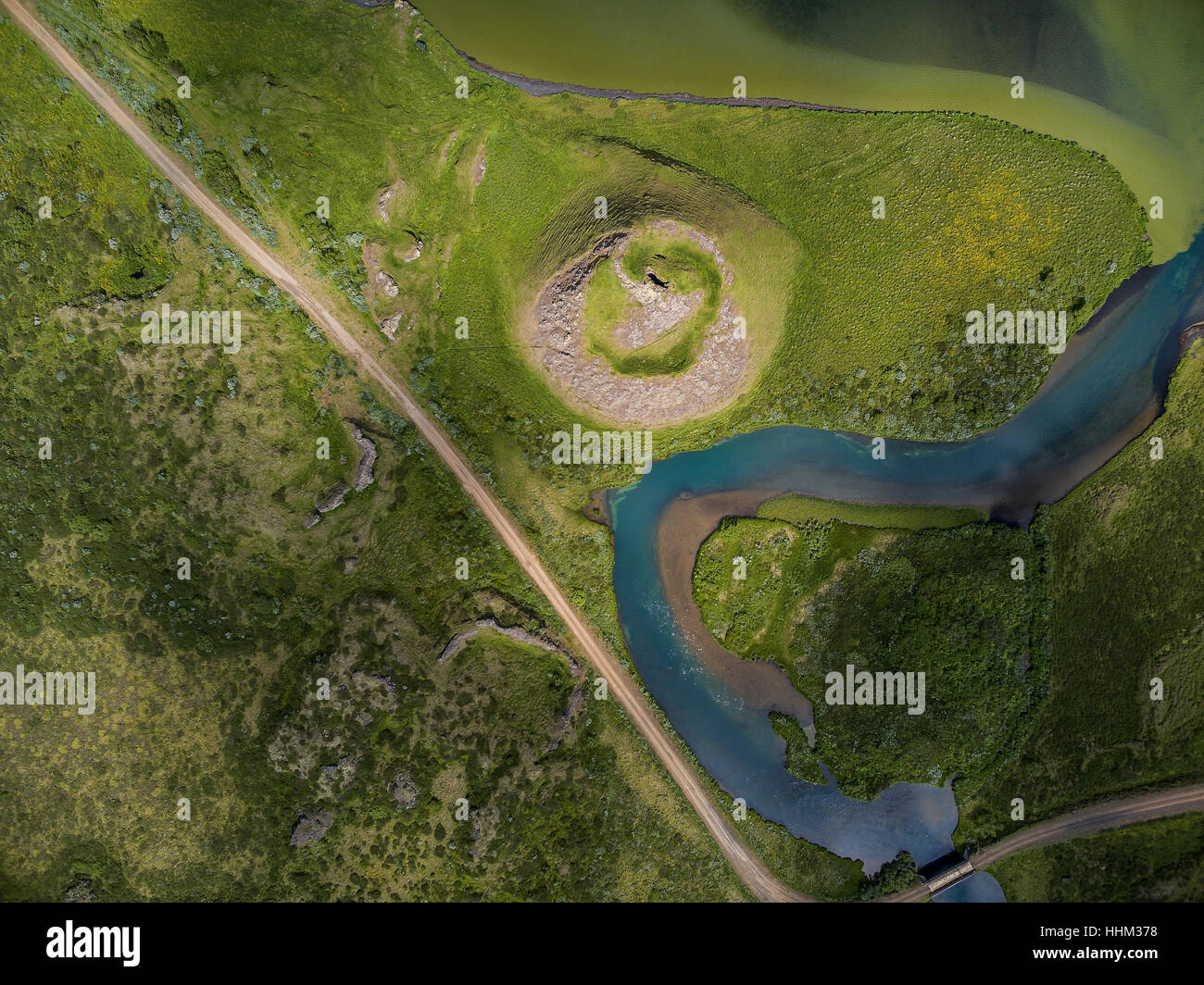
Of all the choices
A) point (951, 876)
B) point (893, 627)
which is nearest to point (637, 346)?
point (893, 627)

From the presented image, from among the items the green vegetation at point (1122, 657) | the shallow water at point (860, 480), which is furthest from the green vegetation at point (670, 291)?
the green vegetation at point (1122, 657)

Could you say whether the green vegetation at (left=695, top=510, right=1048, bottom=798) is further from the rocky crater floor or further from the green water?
the green water

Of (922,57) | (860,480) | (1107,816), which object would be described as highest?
(922,57)

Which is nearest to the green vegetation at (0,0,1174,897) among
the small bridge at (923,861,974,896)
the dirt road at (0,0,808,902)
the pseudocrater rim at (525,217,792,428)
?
the pseudocrater rim at (525,217,792,428)

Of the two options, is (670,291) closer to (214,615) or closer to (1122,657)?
(214,615)

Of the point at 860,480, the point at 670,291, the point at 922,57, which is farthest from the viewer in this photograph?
the point at 922,57
